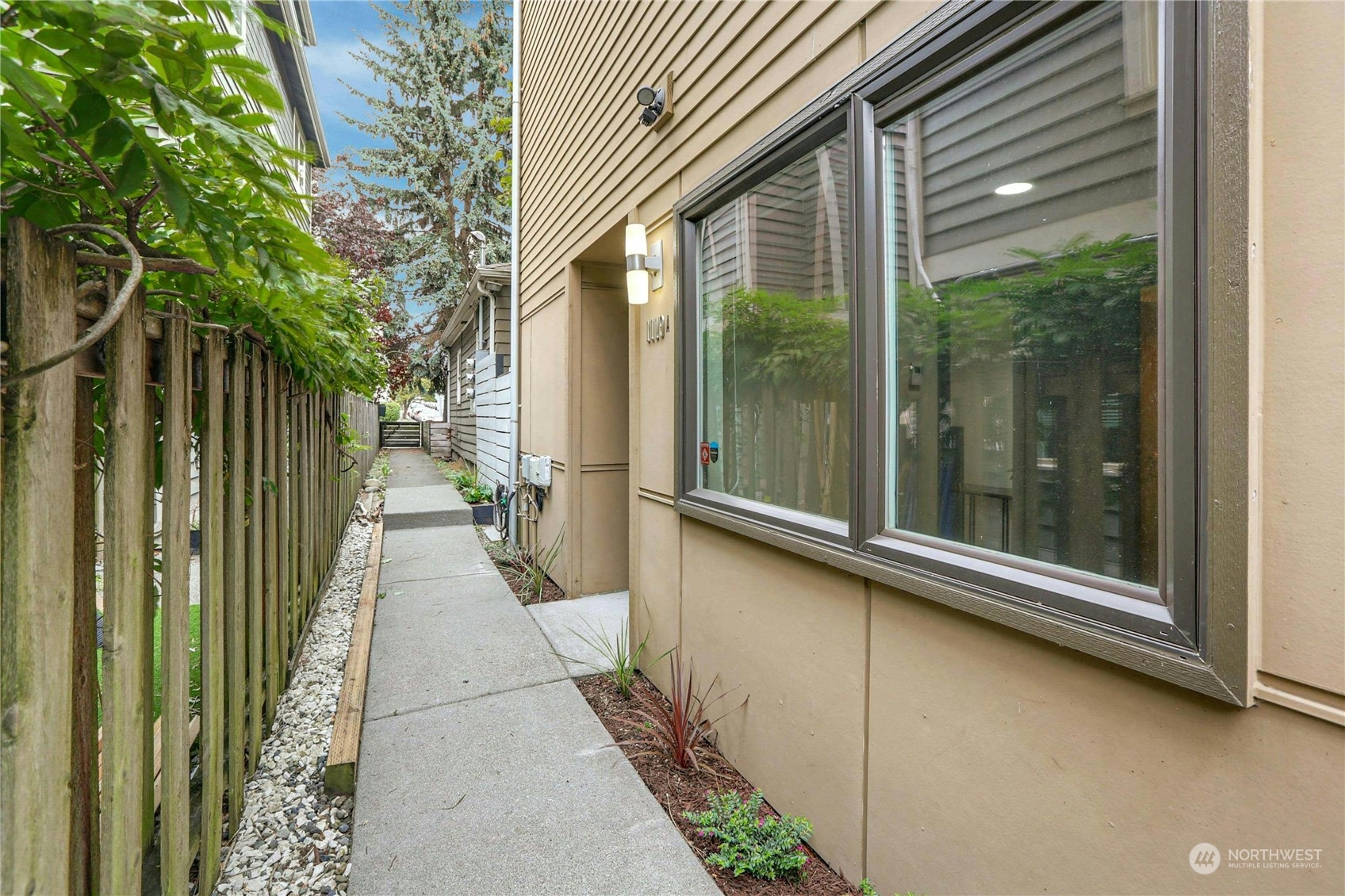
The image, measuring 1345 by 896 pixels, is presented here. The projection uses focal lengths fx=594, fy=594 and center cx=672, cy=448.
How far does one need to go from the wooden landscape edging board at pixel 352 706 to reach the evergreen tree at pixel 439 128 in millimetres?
15913

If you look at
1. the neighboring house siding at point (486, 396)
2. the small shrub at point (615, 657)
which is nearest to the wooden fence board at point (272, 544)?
the small shrub at point (615, 657)

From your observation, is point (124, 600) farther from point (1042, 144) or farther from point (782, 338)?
point (1042, 144)

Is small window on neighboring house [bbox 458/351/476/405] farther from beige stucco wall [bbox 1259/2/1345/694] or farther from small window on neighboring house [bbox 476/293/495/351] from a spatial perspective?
beige stucco wall [bbox 1259/2/1345/694]

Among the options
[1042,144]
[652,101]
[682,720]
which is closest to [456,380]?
[652,101]

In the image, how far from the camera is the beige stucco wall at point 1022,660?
960mm

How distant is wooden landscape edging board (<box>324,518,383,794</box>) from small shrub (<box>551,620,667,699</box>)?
1.08m

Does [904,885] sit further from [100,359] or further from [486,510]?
[486,510]

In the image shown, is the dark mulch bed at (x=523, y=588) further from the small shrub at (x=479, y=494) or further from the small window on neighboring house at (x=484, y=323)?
the small window on neighboring house at (x=484, y=323)

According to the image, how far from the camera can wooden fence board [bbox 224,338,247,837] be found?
1.99 m

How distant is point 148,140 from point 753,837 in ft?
8.00

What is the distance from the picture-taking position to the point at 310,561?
383cm

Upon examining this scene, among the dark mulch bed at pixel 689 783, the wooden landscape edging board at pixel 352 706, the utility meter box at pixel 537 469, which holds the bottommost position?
the dark mulch bed at pixel 689 783

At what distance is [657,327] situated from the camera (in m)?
3.29

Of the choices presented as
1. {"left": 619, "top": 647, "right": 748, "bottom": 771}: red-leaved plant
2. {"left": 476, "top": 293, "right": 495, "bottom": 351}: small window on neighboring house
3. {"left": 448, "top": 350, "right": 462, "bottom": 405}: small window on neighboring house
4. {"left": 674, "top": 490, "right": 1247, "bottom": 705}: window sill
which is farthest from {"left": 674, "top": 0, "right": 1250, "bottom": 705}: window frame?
{"left": 448, "top": 350, "right": 462, "bottom": 405}: small window on neighboring house
